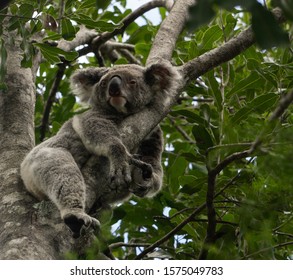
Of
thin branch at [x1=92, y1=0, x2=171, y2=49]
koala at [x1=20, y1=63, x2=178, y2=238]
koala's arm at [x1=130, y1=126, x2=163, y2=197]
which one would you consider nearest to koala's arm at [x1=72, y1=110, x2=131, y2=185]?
koala at [x1=20, y1=63, x2=178, y2=238]

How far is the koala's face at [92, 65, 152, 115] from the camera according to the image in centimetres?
470

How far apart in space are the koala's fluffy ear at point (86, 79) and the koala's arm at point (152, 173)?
80 cm

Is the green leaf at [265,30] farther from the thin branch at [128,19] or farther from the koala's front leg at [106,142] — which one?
the thin branch at [128,19]

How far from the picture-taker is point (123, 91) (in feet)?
15.8

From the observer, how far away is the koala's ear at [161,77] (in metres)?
4.43

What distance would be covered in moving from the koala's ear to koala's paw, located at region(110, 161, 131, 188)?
0.95 m

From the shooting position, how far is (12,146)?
14.5 feet

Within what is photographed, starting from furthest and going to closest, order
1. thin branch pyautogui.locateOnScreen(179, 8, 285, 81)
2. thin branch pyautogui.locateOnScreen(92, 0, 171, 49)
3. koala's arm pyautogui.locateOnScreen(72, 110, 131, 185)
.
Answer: thin branch pyautogui.locateOnScreen(92, 0, 171, 49)
thin branch pyautogui.locateOnScreen(179, 8, 285, 81)
koala's arm pyautogui.locateOnScreen(72, 110, 131, 185)

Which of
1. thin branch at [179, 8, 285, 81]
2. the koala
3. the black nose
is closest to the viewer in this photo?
the koala

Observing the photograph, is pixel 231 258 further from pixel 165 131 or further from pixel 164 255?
pixel 165 131

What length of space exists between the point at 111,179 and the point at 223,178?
85 cm

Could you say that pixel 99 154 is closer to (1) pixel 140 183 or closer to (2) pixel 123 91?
A: (1) pixel 140 183

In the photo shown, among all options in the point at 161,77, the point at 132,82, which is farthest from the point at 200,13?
the point at 132,82

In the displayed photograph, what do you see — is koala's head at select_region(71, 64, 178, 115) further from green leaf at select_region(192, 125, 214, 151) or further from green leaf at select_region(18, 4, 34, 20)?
green leaf at select_region(18, 4, 34, 20)
